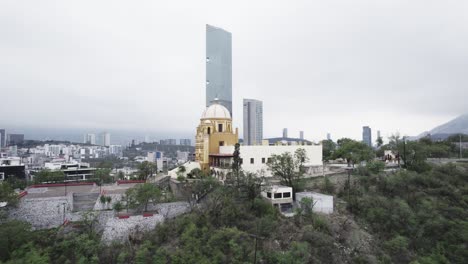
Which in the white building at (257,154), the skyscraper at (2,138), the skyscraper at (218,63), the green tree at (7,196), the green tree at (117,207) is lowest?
the green tree at (117,207)

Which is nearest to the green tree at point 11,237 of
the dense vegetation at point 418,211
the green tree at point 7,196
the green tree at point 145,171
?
the green tree at point 7,196

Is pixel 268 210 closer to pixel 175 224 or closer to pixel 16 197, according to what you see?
pixel 175 224

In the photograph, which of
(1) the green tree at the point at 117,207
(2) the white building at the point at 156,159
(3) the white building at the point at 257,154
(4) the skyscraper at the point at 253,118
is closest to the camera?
(1) the green tree at the point at 117,207

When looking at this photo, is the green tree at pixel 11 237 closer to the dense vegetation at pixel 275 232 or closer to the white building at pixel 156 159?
the dense vegetation at pixel 275 232

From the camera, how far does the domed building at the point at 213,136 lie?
34156mm

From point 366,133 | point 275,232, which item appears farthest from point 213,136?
point 366,133

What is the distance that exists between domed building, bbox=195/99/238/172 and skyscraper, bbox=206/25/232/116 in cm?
4264

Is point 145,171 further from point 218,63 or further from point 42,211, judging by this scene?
point 218,63

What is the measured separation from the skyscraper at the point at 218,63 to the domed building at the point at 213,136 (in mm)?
42642

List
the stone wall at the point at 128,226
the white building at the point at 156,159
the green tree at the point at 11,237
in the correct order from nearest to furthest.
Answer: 1. the green tree at the point at 11,237
2. the stone wall at the point at 128,226
3. the white building at the point at 156,159

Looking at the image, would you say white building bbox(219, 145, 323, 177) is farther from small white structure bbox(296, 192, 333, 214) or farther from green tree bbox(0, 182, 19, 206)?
green tree bbox(0, 182, 19, 206)

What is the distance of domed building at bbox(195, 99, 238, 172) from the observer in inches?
1345

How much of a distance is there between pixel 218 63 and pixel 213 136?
164 feet

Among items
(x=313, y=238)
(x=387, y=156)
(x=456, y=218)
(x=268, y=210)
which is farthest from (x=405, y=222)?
(x=387, y=156)
